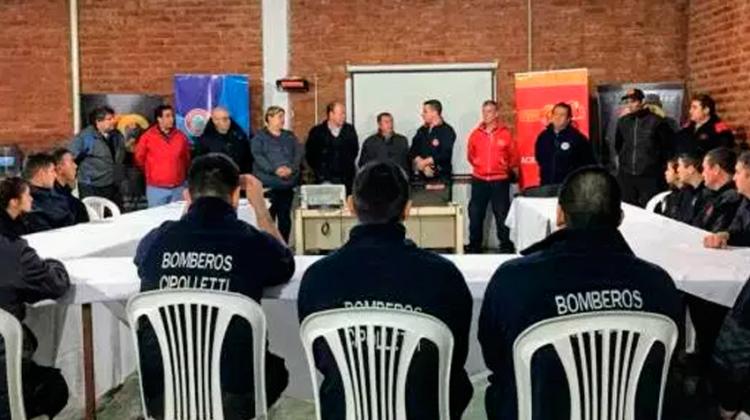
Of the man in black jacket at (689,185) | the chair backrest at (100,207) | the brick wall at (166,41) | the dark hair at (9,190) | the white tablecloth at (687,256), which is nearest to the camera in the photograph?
the white tablecloth at (687,256)

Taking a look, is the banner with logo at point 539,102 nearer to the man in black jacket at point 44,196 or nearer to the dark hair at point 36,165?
the man in black jacket at point 44,196

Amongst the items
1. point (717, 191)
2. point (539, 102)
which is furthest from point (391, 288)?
point (539, 102)

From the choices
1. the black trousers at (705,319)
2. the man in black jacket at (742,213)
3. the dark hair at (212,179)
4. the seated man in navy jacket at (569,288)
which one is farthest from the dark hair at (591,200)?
the man in black jacket at (742,213)

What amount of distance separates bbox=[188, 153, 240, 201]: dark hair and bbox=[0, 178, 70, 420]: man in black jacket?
53 cm

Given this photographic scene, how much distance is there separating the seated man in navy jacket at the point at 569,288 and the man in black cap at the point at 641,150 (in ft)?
19.4

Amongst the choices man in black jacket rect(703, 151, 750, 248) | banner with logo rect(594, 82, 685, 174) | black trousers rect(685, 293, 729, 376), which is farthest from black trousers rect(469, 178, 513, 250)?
black trousers rect(685, 293, 729, 376)

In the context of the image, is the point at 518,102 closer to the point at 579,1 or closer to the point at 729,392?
the point at 579,1

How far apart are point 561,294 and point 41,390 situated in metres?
1.68

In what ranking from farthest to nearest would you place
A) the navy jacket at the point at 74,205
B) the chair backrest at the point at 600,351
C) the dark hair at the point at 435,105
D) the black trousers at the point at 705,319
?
the dark hair at the point at 435,105, the navy jacket at the point at 74,205, the black trousers at the point at 705,319, the chair backrest at the point at 600,351

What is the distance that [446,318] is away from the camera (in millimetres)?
2387

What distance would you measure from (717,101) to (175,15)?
17.6 feet

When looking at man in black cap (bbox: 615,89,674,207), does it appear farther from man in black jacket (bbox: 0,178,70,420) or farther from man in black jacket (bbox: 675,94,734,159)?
man in black jacket (bbox: 0,178,70,420)

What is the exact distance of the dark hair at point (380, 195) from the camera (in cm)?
249

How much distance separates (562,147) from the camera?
8.24m
